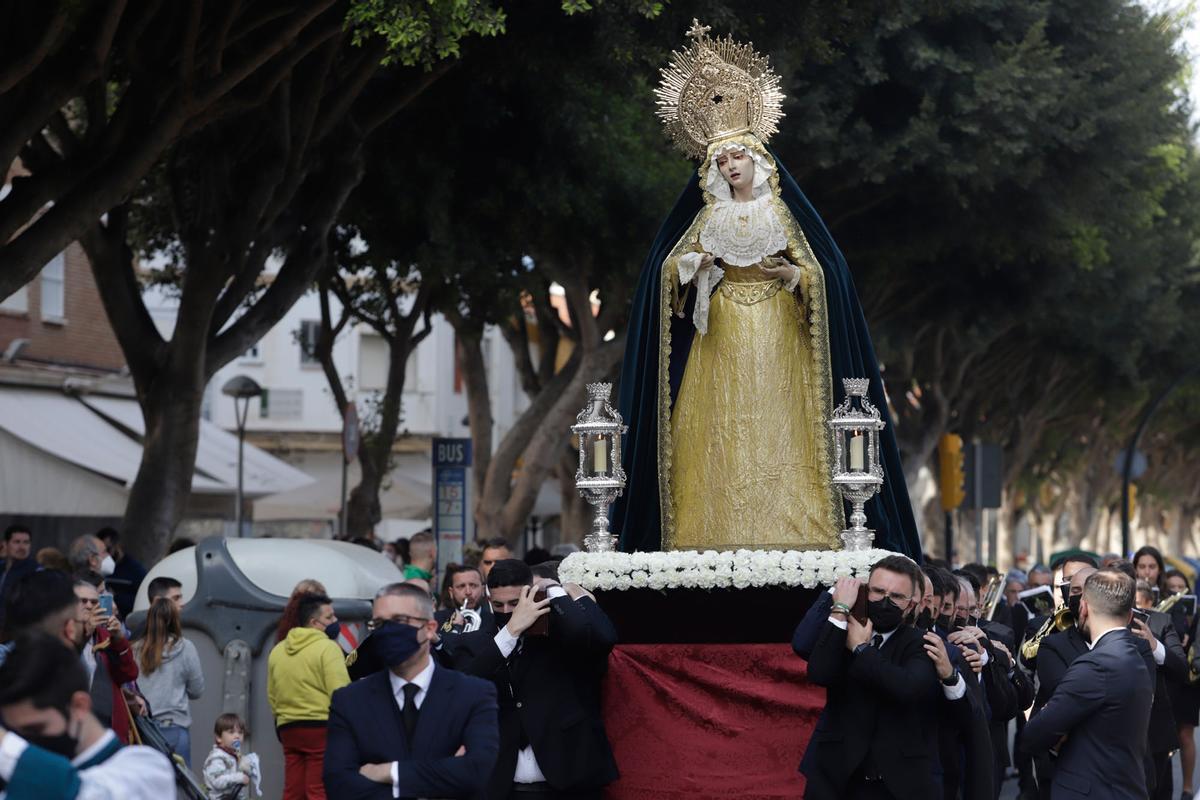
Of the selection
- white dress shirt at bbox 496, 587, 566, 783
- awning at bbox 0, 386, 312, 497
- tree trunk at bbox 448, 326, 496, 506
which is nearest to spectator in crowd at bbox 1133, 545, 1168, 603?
white dress shirt at bbox 496, 587, 566, 783

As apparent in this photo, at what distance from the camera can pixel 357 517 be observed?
2434 centimetres

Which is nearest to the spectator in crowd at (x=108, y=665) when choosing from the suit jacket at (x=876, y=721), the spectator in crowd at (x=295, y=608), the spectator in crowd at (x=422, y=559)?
the spectator in crowd at (x=295, y=608)

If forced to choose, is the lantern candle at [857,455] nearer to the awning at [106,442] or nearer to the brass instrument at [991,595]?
the brass instrument at [991,595]

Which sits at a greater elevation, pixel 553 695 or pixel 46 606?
pixel 46 606

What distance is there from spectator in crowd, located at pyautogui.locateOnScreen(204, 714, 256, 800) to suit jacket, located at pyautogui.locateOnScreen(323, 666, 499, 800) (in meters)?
5.03

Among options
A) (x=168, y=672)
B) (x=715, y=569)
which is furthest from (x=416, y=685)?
(x=168, y=672)

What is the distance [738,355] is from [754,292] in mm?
344

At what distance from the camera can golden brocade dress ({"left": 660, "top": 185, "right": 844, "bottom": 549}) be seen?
10.4m

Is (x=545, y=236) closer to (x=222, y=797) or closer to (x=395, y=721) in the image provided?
(x=222, y=797)

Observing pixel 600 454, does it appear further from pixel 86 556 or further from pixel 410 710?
pixel 86 556

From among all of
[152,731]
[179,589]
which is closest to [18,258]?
[179,589]

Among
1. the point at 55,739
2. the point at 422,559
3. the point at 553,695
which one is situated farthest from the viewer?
the point at 422,559

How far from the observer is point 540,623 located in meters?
8.08

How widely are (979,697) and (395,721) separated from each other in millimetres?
2906
